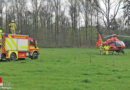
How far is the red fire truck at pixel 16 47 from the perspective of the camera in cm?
1755

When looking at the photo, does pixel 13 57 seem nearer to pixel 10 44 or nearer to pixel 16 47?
pixel 16 47

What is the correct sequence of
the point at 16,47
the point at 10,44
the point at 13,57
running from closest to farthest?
the point at 10,44 → the point at 13,57 → the point at 16,47

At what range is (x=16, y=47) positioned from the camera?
61.1 ft

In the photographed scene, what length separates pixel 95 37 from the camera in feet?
210

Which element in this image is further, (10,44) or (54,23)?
(54,23)

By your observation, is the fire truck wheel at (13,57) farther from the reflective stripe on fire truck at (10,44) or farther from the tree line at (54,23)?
the tree line at (54,23)

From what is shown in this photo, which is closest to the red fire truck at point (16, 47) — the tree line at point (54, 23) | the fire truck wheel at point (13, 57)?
the fire truck wheel at point (13, 57)

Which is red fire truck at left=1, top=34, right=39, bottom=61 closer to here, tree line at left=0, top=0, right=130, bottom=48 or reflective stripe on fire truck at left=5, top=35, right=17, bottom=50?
reflective stripe on fire truck at left=5, top=35, right=17, bottom=50

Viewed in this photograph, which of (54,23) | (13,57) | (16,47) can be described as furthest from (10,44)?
(54,23)

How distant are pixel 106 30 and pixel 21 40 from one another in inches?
1557

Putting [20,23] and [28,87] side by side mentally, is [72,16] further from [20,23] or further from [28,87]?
[28,87]

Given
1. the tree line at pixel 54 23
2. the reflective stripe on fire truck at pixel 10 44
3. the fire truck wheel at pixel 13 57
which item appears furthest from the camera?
the tree line at pixel 54 23

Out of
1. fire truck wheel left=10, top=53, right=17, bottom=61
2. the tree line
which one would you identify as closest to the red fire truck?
fire truck wheel left=10, top=53, right=17, bottom=61

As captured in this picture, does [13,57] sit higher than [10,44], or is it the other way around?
[10,44]
